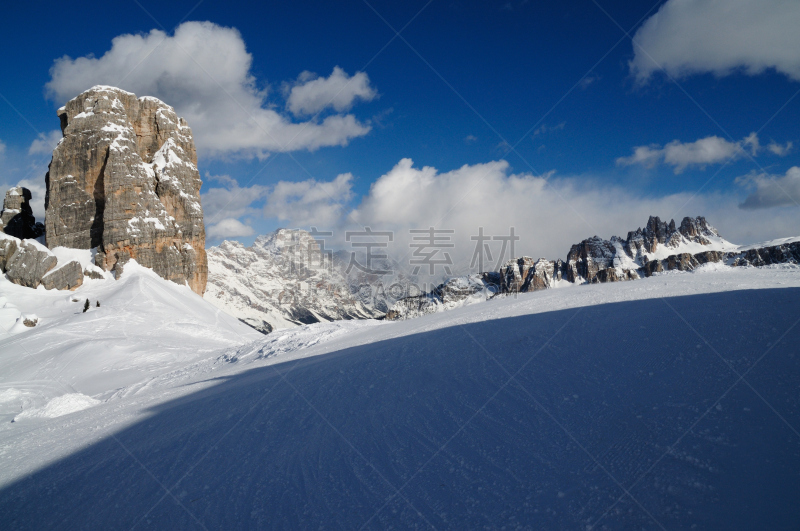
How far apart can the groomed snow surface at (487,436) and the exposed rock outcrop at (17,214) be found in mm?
45340

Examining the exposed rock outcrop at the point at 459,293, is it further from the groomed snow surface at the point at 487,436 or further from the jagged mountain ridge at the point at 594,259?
the groomed snow surface at the point at 487,436

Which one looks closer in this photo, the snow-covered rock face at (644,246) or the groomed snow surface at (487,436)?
the groomed snow surface at (487,436)

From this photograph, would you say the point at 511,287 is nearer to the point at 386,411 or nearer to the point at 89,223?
the point at 89,223

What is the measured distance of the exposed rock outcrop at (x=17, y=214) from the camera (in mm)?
41000

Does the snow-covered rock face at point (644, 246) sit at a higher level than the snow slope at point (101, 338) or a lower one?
higher

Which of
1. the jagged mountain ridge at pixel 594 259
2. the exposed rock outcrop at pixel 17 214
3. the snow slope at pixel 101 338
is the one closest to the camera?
the snow slope at pixel 101 338

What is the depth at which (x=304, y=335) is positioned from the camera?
15453 mm

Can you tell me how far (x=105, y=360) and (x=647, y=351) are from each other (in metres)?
24.2

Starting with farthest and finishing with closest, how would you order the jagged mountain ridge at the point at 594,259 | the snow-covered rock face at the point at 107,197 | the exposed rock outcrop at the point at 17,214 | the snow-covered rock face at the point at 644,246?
the snow-covered rock face at the point at 644,246
the jagged mountain ridge at the point at 594,259
the exposed rock outcrop at the point at 17,214
the snow-covered rock face at the point at 107,197

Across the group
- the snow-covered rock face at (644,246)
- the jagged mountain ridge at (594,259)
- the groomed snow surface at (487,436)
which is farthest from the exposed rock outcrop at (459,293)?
the groomed snow surface at (487,436)

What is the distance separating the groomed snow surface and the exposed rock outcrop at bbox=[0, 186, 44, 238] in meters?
45.3

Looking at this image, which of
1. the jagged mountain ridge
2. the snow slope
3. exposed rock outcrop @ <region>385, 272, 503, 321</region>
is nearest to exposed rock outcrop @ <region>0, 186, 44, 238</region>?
the snow slope

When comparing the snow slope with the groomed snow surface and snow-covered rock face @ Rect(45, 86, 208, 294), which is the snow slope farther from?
the groomed snow surface

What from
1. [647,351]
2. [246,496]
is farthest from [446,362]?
[246,496]
